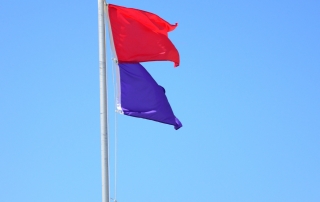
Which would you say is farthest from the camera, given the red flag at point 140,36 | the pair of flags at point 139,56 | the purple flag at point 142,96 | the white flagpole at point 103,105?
the red flag at point 140,36

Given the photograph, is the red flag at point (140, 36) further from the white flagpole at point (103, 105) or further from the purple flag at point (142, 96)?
the white flagpole at point (103, 105)

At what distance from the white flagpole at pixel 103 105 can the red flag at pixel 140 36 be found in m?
0.92

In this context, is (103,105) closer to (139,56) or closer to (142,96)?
(142,96)

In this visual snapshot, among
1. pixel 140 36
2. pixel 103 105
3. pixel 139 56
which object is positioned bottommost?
pixel 103 105

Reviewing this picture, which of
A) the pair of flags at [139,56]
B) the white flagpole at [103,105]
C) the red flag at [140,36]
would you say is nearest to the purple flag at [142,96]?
the pair of flags at [139,56]

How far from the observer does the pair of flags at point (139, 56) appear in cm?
1942

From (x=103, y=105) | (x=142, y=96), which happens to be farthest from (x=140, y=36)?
(x=103, y=105)

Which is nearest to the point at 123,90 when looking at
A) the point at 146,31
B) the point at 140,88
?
the point at 140,88

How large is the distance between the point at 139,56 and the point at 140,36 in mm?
692

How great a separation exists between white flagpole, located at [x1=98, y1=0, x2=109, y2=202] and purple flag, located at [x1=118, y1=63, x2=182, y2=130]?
4.27 ft

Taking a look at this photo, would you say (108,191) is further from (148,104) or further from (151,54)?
(151,54)

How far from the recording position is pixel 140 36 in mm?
20188

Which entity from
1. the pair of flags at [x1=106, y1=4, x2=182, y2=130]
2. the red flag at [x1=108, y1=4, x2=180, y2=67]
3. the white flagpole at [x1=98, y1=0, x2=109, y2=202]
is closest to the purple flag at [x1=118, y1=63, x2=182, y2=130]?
the pair of flags at [x1=106, y1=4, x2=182, y2=130]

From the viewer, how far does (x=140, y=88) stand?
65.1 feet
